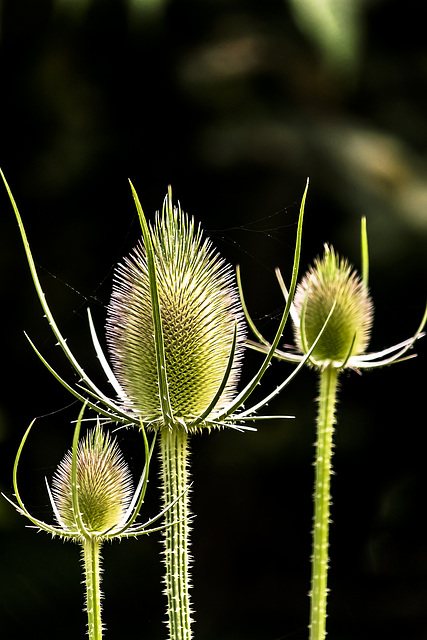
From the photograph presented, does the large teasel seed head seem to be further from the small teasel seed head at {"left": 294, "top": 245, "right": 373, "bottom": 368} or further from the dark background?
the dark background

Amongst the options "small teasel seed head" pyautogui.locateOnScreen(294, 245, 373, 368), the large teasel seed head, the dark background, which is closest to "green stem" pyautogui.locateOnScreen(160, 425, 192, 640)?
the large teasel seed head

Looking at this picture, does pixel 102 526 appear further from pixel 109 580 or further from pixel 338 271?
pixel 109 580

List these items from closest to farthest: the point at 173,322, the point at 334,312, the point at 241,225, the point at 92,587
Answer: the point at 92,587
the point at 173,322
the point at 334,312
the point at 241,225

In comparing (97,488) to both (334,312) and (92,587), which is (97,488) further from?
(334,312)

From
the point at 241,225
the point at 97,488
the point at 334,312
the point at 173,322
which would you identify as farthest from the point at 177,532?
the point at 241,225

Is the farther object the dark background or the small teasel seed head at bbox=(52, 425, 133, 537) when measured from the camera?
the dark background

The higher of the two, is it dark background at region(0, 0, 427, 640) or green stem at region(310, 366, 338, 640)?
dark background at region(0, 0, 427, 640)

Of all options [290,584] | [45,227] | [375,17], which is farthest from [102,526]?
[375,17]
